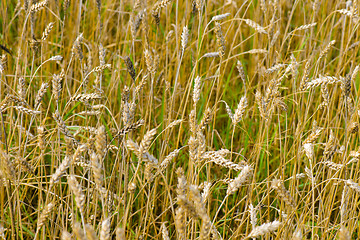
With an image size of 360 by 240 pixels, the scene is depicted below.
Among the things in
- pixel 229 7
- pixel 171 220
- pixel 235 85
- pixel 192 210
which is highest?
pixel 229 7

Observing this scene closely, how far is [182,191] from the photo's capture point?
0.93 meters

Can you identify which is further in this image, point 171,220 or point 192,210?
point 171,220

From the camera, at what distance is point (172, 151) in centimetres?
190

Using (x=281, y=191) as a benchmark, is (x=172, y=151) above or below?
below

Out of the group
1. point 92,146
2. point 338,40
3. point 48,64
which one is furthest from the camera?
point 338,40

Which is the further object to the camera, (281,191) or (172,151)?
(172,151)

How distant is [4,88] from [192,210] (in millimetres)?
1607

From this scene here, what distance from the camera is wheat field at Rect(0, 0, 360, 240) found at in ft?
3.68

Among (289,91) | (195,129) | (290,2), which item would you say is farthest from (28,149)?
(290,2)

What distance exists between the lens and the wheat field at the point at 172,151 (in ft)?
3.68

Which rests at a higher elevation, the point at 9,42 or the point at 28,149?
the point at 9,42

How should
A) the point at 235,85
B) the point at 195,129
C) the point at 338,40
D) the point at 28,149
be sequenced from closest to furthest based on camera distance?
1. the point at 195,129
2. the point at 28,149
3. the point at 235,85
4. the point at 338,40

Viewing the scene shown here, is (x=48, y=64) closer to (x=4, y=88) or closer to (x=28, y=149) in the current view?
(x=4, y=88)

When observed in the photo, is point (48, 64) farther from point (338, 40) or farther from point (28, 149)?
point (338, 40)
